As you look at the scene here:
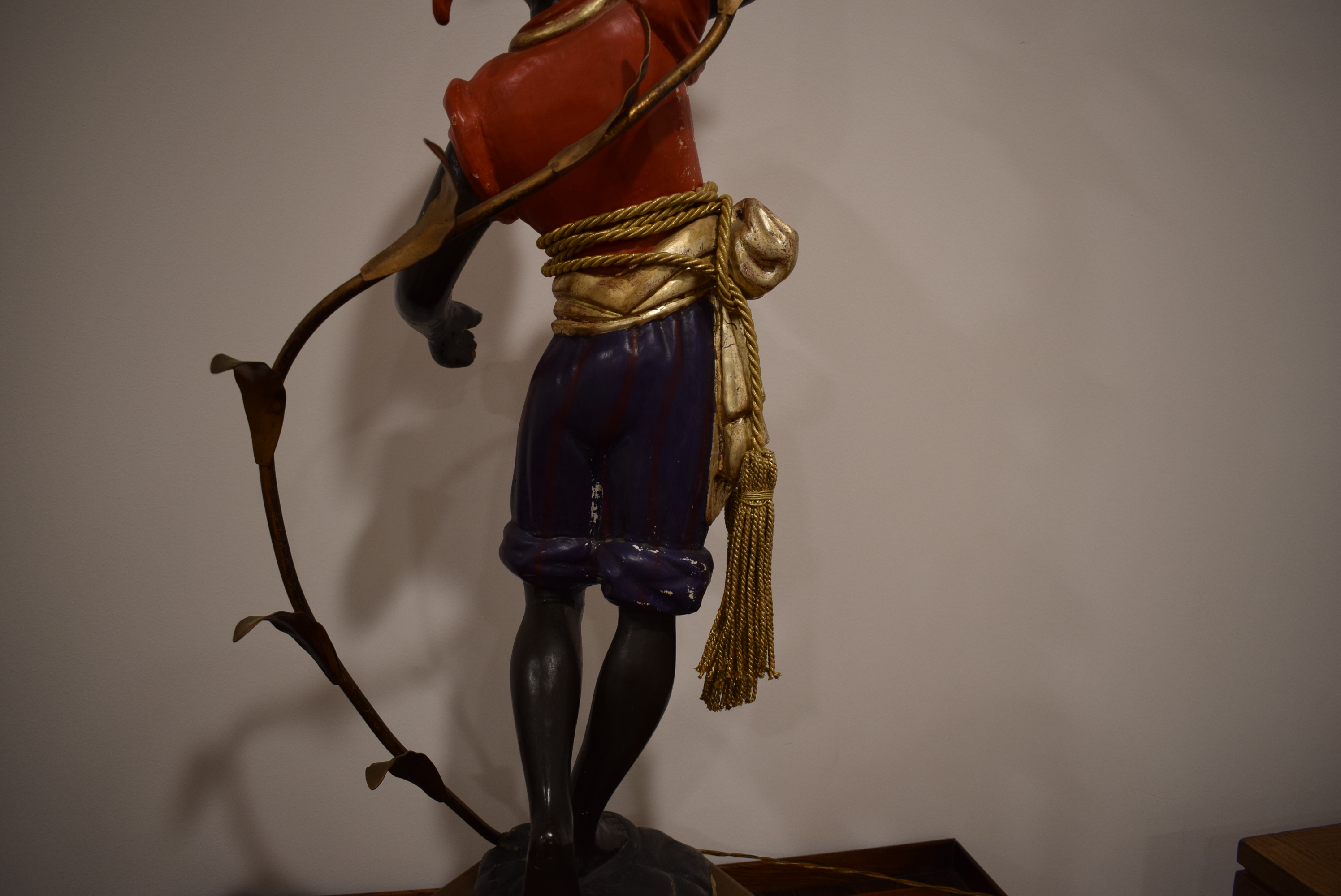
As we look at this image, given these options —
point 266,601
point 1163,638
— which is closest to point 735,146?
point 266,601

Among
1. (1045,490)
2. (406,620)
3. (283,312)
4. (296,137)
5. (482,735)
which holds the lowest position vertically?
(482,735)

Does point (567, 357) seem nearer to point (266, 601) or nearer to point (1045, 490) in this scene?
point (266, 601)

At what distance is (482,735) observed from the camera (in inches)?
42.6

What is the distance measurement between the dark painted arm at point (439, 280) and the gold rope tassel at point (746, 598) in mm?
304

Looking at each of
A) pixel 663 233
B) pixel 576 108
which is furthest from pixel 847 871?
pixel 576 108

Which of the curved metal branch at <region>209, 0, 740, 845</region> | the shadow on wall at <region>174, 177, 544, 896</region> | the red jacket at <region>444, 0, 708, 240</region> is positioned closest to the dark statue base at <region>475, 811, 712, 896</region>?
the curved metal branch at <region>209, 0, 740, 845</region>

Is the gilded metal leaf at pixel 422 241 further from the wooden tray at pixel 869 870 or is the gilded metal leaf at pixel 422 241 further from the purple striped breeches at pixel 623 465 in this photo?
the wooden tray at pixel 869 870

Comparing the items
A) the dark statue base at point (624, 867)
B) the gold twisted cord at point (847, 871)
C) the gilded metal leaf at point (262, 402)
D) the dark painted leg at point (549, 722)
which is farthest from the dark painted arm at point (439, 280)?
the gold twisted cord at point (847, 871)

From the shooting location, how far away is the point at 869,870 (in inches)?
46.2

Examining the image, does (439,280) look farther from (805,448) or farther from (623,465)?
(805,448)

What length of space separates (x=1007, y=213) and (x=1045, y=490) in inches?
16.7

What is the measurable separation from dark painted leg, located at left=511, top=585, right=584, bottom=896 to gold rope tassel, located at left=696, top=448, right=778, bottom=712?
13cm

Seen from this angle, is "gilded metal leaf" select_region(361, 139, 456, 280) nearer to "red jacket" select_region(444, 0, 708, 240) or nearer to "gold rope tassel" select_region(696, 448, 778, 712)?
"red jacket" select_region(444, 0, 708, 240)

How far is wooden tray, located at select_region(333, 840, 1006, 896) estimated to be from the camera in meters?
1.11
